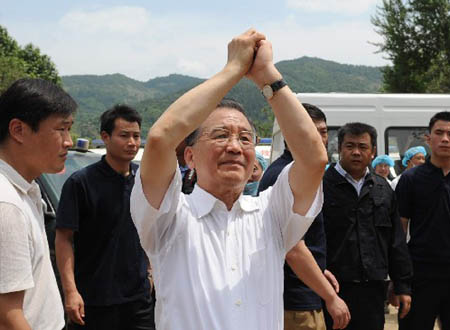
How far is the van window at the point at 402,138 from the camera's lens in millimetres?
8164

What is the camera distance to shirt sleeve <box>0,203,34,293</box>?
6.60ft

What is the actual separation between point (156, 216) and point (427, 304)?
11.3 ft

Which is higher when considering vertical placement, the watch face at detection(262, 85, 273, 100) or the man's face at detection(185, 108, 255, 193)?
the watch face at detection(262, 85, 273, 100)

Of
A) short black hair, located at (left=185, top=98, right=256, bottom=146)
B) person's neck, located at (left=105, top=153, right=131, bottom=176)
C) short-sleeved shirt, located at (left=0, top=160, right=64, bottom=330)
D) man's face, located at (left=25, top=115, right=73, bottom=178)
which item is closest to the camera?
short-sleeved shirt, located at (left=0, top=160, right=64, bottom=330)

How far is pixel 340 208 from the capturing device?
14.2 feet

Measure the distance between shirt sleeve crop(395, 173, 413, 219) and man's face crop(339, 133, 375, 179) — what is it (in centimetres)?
60

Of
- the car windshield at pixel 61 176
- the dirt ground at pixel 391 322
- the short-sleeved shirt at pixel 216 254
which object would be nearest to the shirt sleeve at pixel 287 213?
the short-sleeved shirt at pixel 216 254

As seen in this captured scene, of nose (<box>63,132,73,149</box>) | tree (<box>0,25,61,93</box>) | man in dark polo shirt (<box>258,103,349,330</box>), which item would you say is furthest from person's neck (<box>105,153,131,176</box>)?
tree (<box>0,25,61,93</box>)

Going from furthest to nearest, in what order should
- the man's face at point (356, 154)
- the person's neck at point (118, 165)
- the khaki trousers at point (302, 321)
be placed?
the man's face at point (356, 154)
the person's neck at point (118, 165)
the khaki trousers at point (302, 321)

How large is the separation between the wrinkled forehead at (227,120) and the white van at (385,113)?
595cm

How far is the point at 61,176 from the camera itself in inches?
218

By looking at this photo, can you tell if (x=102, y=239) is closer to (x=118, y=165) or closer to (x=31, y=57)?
(x=118, y=165)

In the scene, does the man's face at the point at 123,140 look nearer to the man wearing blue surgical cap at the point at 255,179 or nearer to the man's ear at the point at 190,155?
the man wearing blue surgical cap at the point at 255,179

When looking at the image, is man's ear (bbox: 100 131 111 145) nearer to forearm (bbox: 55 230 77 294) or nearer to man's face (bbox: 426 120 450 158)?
forearm (bbox: 55 230 77 294)
